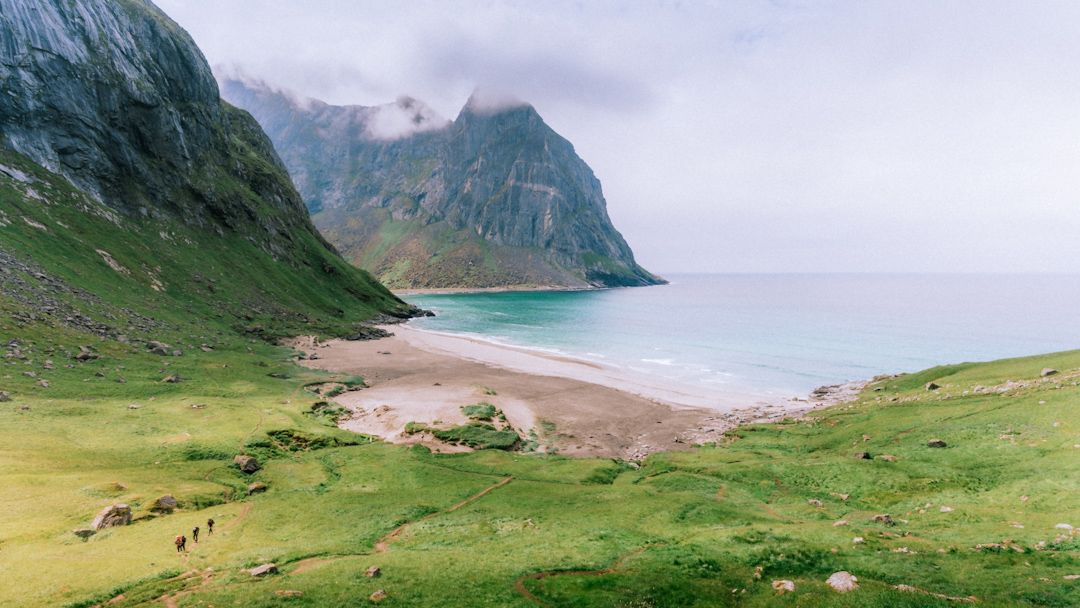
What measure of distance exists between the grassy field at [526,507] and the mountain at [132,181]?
33641 millimetres

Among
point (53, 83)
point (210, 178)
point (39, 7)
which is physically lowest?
point (210, 178)

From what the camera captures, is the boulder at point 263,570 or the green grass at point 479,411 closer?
the boulder at point 263,570

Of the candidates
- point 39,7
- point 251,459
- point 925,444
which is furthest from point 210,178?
point 925,444

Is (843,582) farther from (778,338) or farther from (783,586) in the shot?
(778,338)

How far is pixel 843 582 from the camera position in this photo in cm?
1600

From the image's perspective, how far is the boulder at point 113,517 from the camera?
2095cm

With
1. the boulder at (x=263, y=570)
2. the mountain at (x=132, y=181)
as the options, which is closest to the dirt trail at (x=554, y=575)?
the boulder at (x=263, y=570)

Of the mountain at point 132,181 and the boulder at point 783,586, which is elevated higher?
the mountain at point 132,181

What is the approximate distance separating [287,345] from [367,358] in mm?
16159

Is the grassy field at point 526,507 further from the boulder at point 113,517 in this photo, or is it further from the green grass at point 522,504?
the boulder at point 113,517

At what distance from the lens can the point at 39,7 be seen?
83938 millimetres

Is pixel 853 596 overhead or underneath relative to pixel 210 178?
underneath

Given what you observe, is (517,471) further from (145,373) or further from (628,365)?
(628,365)

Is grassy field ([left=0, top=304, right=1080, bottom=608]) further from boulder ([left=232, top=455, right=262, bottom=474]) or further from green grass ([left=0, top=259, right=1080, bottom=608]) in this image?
boulder ([left=232, top=455, right=262, bottom=474])
